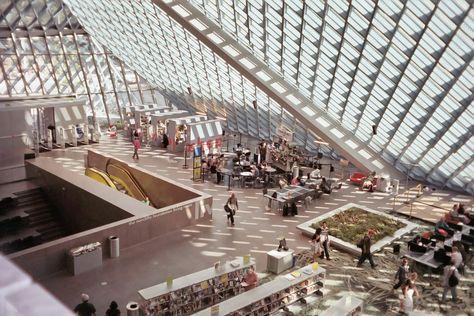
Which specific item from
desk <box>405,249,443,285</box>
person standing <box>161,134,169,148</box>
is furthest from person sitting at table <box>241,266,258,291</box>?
person standing <box>161,134,169,148</box>

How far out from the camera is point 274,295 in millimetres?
13258

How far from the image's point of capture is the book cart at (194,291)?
40.4ft

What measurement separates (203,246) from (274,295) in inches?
183

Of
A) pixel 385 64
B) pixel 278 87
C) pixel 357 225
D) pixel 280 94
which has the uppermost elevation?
pixel 385 64

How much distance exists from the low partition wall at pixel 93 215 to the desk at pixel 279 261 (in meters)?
4.64

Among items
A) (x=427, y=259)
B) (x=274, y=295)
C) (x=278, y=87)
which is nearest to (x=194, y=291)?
(x=274, y=295)

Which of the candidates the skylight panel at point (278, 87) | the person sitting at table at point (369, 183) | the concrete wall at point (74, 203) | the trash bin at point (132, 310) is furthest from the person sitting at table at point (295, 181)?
the trash bin at point (132, 310)

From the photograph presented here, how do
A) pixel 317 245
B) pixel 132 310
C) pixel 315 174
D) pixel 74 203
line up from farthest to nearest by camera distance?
pixel 315 174 → pixel 74 203 → pixel 317 245 → pixel 132 310

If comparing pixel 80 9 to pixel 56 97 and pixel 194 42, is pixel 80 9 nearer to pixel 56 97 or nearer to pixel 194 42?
pixel 56 97

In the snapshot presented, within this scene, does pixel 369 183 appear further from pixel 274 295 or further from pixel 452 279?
pixel 274 295

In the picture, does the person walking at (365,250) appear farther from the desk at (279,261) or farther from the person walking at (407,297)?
the person walking at (407,297)

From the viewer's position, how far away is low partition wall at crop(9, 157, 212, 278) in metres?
14.7

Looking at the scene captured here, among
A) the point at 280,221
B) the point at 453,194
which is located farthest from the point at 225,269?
the point at 453,194

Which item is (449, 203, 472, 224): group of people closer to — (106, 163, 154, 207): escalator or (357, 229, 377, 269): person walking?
(357, 229, 377, 269): person walking
